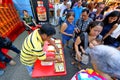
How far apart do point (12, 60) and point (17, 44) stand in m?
0.78

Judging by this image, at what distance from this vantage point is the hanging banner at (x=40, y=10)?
344cm

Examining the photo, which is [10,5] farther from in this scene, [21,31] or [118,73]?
[118,73]

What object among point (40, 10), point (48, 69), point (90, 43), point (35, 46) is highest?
point (40, 10)

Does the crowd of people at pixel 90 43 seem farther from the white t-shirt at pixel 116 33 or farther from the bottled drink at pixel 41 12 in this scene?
the bottled drink at pixel 41 12

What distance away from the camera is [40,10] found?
3588 millimetres

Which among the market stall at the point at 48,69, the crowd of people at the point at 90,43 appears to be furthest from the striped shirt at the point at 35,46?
the market stall at the point at 48,69

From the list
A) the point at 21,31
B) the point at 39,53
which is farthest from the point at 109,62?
the point at 21,31

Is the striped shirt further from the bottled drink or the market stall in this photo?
the bottled drink

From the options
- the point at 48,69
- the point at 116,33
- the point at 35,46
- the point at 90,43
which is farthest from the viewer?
the point at 116,33

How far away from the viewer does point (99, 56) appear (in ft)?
2.74

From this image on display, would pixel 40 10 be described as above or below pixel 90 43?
above

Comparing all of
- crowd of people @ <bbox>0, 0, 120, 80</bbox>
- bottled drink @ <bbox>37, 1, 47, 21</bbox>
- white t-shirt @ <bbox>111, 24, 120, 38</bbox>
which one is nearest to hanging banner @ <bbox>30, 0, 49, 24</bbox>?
bottled drink @ <bbox>37, 1, 47, 21</bbox>

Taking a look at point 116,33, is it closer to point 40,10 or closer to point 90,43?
point 90,43

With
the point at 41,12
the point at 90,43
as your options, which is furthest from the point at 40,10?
the point at 90,43
